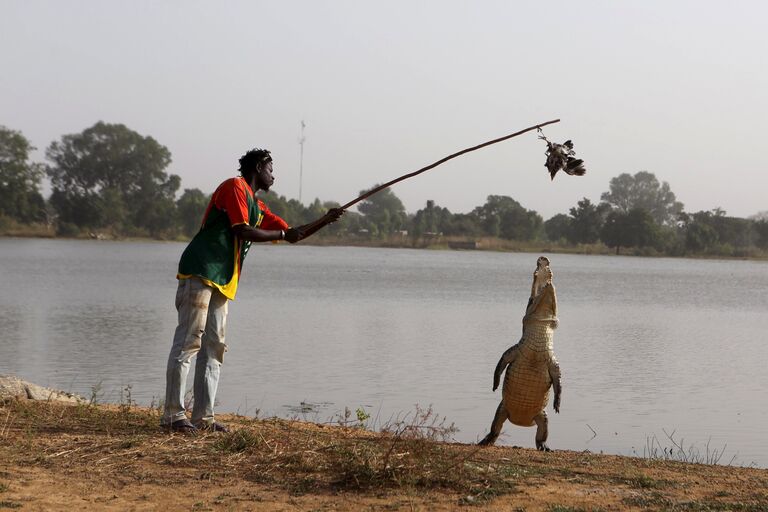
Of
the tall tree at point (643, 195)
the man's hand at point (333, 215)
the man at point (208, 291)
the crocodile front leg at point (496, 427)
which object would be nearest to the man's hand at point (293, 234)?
the man at point (208, 291)

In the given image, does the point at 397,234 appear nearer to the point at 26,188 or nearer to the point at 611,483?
the point at 26,188

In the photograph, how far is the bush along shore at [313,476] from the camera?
500cm

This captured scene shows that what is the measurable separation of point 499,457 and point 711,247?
8479 cm

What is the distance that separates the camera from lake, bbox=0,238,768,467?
10.4 meters

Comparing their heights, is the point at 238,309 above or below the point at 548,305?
below

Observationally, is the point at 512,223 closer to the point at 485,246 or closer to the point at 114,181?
the point at 485,246

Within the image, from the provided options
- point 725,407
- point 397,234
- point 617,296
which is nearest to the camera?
point 725,407

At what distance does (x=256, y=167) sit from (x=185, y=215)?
266 feet

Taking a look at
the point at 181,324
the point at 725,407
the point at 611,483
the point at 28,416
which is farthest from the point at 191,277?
the point at 725,407

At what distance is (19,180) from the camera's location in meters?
83.3

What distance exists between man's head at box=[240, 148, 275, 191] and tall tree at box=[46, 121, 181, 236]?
266 ft

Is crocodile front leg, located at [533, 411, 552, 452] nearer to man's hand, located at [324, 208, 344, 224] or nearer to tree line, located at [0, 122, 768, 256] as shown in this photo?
man's hand, located at [324, 208, 344, 224]

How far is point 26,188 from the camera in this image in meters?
83.2

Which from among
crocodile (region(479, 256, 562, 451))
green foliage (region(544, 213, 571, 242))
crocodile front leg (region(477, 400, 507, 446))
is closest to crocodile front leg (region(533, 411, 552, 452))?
crocodile (region(479, 256, 562, 451))
